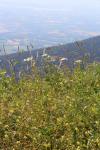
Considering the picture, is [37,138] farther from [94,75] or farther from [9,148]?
[94,75]

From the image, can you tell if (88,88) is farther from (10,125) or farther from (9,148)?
(9,148)

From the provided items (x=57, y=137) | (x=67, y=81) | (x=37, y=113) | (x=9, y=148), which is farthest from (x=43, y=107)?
(x=67, y=81)

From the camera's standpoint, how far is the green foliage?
22.0 feet

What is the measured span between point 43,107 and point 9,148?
51.0 inches

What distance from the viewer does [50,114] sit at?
25.0ft

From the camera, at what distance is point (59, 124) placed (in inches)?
281

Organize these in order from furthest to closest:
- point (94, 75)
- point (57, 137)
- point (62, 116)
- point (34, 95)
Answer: point (94, 75) → point (34, 95) → point (62, 116) → point (57, 137)

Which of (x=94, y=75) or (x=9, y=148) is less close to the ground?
(x=94, y=75)

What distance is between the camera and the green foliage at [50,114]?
671cm

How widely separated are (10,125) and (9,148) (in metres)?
0.71

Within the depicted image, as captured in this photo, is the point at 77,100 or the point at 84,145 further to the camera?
the point at 77,100

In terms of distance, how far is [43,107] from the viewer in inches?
304

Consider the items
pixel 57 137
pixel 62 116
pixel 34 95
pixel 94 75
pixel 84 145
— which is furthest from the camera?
pixel 94 75

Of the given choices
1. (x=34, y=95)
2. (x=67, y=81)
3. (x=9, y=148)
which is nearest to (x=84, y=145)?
(x=9, y=148)
